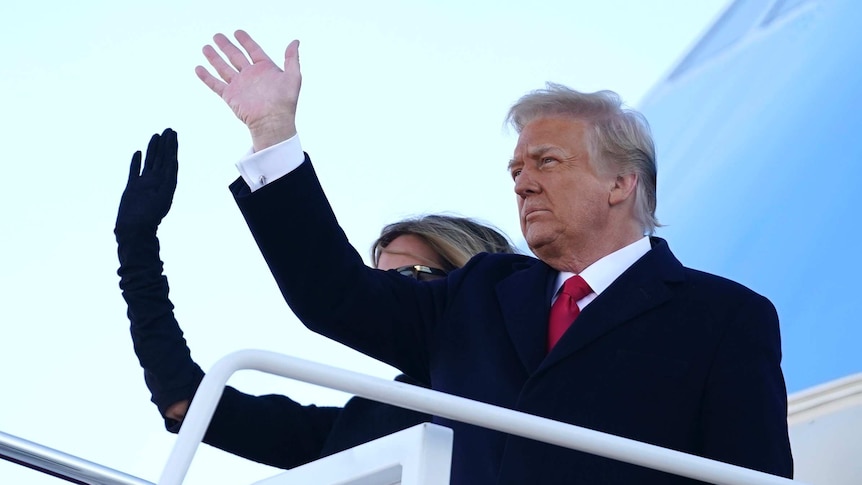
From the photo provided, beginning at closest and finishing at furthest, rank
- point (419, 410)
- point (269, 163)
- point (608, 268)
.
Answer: point (419, 410) < point (269, 163) < point (608, 268)

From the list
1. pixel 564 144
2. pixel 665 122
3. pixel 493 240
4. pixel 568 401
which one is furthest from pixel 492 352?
pixel 665 122

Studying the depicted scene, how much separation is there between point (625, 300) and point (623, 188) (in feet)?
1.05

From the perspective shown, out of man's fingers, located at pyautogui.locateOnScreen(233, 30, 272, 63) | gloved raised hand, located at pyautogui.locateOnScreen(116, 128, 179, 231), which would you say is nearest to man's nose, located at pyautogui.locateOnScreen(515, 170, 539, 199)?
man's fingers, located at pyautogui.locateOnScreen(233, 30, 272, 63)

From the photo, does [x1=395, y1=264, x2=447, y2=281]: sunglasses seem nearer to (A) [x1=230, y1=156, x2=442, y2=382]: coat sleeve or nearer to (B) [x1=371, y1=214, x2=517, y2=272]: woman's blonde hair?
(B) [x1=371, y1=214, x2=517, y2=272]: woman's blonde hair

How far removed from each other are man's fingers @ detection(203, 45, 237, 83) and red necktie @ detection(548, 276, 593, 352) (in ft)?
2.02

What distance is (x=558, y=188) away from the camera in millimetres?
2160

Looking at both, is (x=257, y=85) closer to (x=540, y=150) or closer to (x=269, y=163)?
(x=269, y=163)

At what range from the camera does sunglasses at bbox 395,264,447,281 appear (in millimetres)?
2492

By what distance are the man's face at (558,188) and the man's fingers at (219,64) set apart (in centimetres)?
49

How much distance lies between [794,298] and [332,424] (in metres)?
3.81

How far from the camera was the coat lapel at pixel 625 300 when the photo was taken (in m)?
1.91

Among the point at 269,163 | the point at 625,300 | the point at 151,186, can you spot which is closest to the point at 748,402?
the point at 625,300

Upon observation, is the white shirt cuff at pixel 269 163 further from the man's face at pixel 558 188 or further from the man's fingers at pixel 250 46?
the man's face at pixel 558 188

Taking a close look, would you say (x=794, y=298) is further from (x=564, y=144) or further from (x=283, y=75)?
(x=283, y=75)
